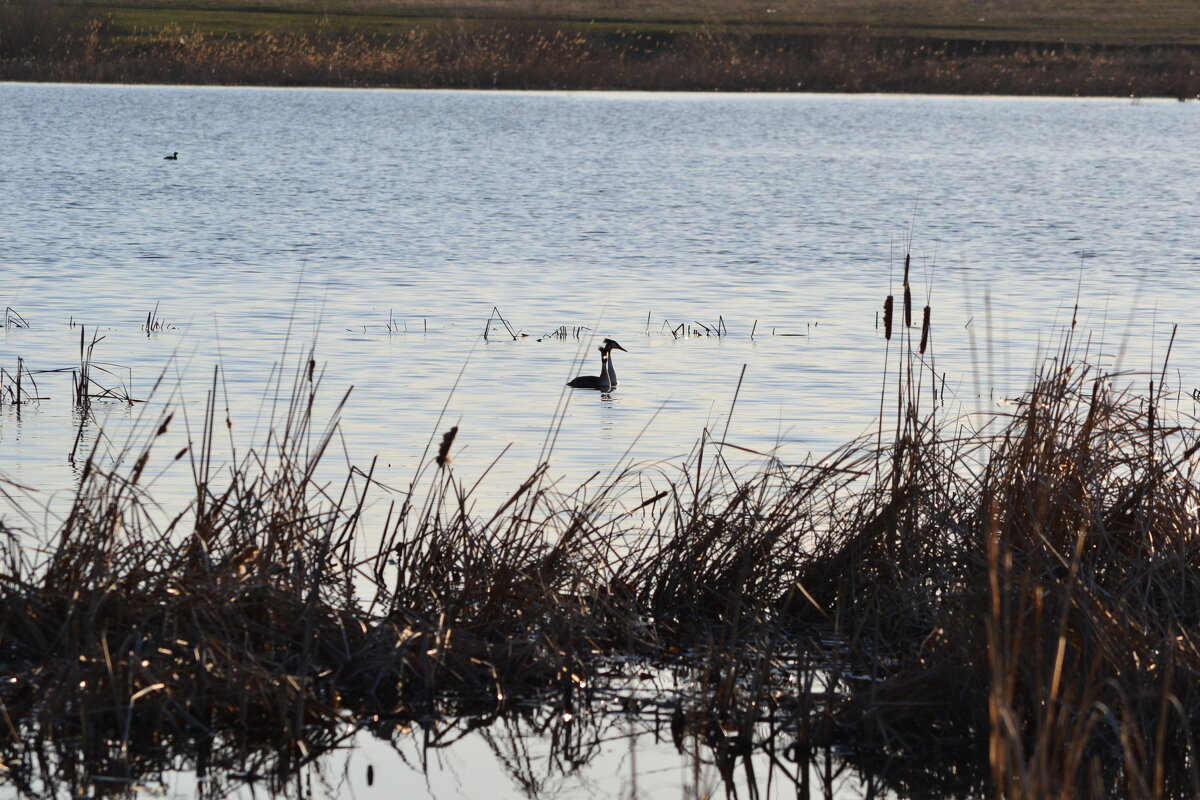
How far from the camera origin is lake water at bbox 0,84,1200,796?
1004 centimetres

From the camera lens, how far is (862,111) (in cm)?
5162

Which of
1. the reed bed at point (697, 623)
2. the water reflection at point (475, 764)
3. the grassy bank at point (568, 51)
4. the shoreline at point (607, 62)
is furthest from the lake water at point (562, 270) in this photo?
the shoreline at point (607, 62)

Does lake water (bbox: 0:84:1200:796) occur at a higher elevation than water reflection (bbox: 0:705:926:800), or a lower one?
lower

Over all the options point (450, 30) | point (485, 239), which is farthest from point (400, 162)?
point (450, 30)

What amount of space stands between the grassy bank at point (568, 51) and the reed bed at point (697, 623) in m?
45.4

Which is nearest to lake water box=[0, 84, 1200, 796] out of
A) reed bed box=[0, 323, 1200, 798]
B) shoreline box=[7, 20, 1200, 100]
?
reed bed box=[0, 323, 1200, 798]

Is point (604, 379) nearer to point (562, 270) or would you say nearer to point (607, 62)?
point (562, 270)

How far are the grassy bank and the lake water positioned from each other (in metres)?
8.85

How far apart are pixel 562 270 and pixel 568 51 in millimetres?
39023

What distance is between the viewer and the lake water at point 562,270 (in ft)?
32.9

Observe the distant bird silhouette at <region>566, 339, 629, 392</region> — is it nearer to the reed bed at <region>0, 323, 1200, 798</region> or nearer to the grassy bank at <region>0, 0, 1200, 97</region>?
the reed bed at <region>0, 323, 1200, 798</region>

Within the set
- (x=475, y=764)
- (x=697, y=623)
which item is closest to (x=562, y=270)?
(x=697, y=623)

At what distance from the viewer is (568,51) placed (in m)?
55.7

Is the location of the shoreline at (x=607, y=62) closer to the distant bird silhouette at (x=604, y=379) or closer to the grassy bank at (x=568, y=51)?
the grassy bank at (x=568, y=51)
